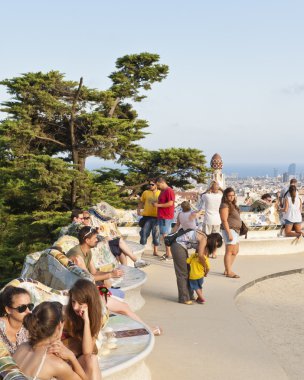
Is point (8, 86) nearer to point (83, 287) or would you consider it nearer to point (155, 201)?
point (155, 201)

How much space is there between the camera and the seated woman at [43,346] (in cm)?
321

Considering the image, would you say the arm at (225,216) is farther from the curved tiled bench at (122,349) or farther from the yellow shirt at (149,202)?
the curved tiled bench at (122,349)

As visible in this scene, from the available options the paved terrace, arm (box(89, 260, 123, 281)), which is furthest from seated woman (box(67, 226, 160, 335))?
the paved terrace

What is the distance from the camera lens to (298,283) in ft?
34.1

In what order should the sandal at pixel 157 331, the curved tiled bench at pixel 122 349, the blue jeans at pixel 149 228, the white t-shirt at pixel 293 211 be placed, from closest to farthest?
the curved tiled bench at pixel 122 349 < the sandal at pixel 157 331 < the blue jeans at pixel 149 228 < the white t-shirt at pixel 293 211

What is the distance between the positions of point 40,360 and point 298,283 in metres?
7.86

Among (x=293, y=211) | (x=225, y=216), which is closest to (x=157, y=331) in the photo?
(x=225, y=216)

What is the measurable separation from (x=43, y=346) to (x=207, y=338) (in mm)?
3362

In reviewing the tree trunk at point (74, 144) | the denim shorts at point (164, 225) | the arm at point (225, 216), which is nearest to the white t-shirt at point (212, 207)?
the denim shorts at point (164, 225)

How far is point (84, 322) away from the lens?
4.00 meters

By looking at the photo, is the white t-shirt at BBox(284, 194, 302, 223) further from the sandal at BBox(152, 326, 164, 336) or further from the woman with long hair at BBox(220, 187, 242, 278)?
the sandal at BBox(152, 326, 164, 336)

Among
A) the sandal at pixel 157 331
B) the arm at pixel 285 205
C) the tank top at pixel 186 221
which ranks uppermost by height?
the arm at pixel 285 205

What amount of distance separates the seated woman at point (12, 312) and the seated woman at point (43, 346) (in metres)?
0.51

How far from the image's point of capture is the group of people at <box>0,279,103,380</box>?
127 inches
